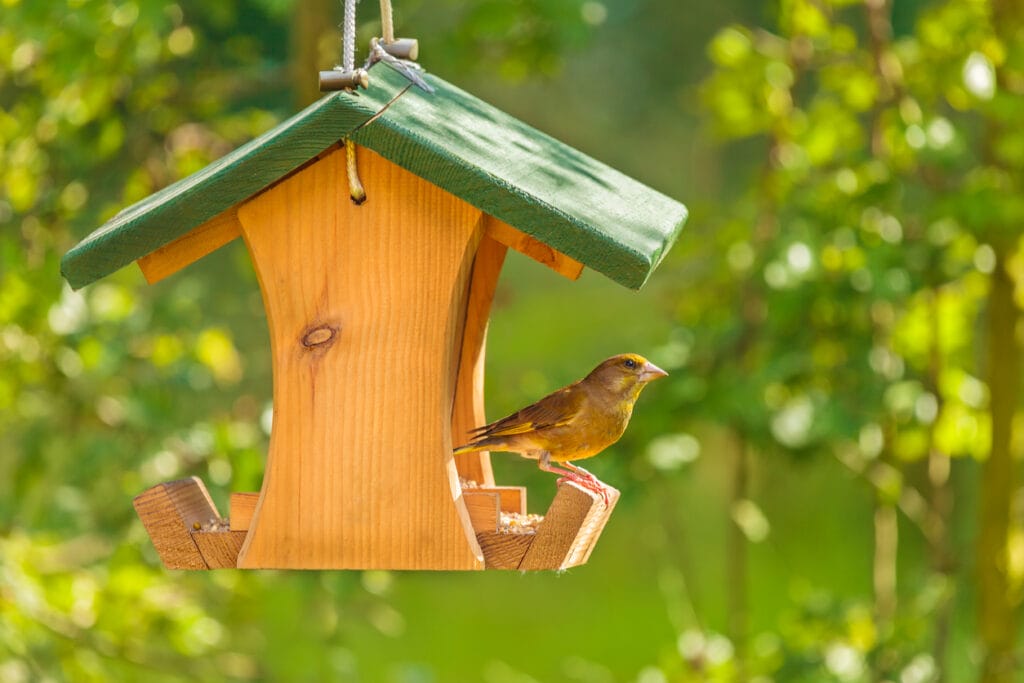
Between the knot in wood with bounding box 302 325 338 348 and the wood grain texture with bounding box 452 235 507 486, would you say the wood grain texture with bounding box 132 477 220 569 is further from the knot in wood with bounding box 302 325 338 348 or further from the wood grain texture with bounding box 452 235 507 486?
the wood grain texture with bounding box 452 235 507 486

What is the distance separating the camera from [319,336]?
2.52 meters

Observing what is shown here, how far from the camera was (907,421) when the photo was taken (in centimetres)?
541

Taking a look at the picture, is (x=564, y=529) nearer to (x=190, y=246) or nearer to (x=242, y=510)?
(x=242, y=510)

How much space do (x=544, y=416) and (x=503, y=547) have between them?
0.93ft

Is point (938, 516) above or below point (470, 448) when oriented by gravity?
below

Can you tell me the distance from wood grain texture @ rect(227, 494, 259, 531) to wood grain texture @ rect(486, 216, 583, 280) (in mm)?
683

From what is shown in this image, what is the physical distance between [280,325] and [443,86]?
68cm

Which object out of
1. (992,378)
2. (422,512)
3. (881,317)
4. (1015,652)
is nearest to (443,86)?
(422,512)

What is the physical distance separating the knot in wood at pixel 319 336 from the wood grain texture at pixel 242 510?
0.32m

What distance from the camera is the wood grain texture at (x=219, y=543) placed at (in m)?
2.60

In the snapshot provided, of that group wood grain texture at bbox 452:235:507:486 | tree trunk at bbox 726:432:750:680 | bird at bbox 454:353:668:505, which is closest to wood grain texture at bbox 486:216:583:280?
bird at bbox 454:353:668:505

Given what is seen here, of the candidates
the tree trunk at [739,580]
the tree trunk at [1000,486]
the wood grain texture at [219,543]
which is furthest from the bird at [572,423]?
the tree trunk at [1000,486]

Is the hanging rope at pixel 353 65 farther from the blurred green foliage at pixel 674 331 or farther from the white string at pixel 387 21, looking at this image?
the blurred green foliage at pixel 674 331

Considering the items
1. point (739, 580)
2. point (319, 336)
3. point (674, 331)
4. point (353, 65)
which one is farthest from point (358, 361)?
point (739, 580)
